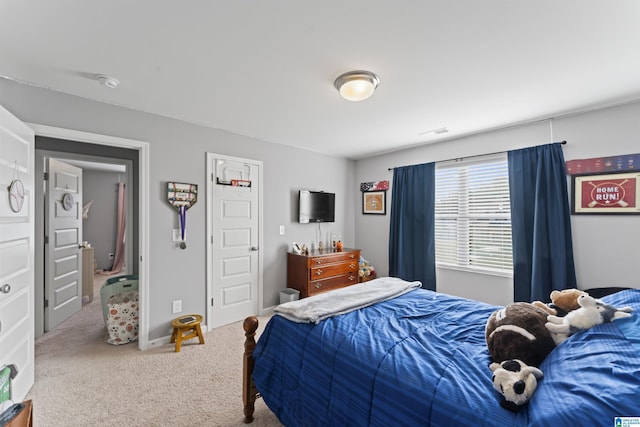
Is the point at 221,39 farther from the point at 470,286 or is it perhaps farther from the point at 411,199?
the point at 470,286

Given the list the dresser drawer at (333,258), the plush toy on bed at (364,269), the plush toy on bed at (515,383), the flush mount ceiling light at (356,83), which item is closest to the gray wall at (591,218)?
the plush toy on bed at (364,269)

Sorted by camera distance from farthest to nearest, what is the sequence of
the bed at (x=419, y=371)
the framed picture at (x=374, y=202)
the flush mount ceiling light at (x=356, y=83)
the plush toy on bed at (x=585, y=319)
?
the framed picture at (x=374, y=202) → the flush mount ceiling light at (x=356, y=83) → the plush toy on bed at (x=585, y=319) → the bed at (x=419, y=371)

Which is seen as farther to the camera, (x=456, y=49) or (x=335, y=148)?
(x=335, y=148)

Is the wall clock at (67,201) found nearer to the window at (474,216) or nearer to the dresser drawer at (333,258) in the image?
the dresser drawer at (333,258)

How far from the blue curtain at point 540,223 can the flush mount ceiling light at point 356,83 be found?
2214 millimetres

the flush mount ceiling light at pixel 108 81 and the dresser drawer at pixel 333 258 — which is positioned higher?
the flush mount ceiling light at pixel 108 81

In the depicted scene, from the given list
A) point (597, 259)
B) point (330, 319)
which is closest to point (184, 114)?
point (330, 319)

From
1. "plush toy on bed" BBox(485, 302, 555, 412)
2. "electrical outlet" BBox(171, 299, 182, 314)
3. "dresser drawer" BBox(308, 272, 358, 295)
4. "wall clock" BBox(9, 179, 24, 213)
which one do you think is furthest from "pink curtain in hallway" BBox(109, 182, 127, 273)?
"plush toy on bed" BBox(485, 302, 555, 412)

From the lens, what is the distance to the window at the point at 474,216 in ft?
11.1

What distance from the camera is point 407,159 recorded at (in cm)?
432

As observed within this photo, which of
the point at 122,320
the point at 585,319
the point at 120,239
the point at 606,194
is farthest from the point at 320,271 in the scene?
the point at 120,239

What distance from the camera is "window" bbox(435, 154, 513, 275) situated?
3395mm

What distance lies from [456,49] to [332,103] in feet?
3.78

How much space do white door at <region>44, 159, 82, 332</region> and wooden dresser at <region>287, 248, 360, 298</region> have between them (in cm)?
292
